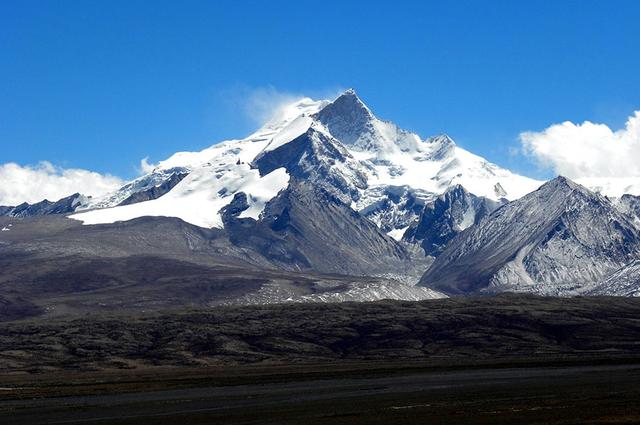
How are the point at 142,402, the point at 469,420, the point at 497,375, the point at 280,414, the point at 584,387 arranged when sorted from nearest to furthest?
the point at 469,420 < the point at 280,414 < the point at 584,387 < the point at 142,402 < the point at 497,375

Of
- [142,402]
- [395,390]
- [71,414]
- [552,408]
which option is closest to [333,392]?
[395,390]

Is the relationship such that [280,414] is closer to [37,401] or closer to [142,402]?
[142,402]

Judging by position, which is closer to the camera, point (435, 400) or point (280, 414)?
point (280, 414)

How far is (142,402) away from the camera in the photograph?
163000mm

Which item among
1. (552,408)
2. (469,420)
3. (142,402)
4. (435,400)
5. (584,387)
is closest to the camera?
(469,420)

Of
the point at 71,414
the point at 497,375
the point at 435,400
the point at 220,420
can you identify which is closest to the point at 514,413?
the point at 435,400

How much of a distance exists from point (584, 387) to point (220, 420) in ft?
176

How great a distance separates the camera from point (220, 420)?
12888cm

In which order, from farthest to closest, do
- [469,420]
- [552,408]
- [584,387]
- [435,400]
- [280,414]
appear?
[584,387] < [435,400] < [280,414] < [552,408] < [469,420]

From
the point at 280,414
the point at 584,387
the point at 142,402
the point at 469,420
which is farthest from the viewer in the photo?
the point at 142,402

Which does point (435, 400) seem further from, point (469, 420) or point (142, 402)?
point (142, 402)

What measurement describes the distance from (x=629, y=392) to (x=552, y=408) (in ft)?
69.8

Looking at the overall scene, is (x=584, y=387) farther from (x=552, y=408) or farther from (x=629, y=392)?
(x=552, y=408)

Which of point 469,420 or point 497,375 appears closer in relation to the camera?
point 469,420
